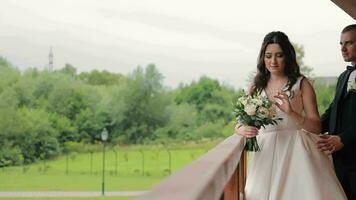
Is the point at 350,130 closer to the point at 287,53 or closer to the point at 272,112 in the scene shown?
the point at 272,112

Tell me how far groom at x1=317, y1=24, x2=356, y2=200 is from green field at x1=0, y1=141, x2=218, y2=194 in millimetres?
39873

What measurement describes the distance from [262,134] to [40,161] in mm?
41512

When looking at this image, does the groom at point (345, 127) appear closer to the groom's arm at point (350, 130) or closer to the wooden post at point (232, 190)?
the groom's arm at point (350, 130)

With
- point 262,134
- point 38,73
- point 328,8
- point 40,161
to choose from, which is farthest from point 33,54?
point 262,134

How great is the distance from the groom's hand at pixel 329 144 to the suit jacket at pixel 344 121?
0.7 inches

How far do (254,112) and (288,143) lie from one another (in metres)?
0.20

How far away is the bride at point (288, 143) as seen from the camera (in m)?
2.25

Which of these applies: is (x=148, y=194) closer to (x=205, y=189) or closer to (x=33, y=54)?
(x=205, y=189)

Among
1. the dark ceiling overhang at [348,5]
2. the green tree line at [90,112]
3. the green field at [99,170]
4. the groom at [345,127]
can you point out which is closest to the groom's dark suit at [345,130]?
the groom at [345,127]

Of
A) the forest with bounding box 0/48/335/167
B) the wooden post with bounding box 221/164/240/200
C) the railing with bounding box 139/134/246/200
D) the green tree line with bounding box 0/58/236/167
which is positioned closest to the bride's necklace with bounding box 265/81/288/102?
the wooden post with bounding box 221/164/240/200

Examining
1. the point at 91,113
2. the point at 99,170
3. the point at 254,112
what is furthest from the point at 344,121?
the point at 99,170

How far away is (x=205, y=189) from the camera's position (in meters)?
Answer: 0.81

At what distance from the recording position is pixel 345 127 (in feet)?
7.32

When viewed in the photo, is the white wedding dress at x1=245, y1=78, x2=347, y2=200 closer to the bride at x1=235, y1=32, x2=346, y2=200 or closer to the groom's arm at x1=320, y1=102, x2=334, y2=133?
the bride at x1=235, y1=32, x2=346, y2=200
